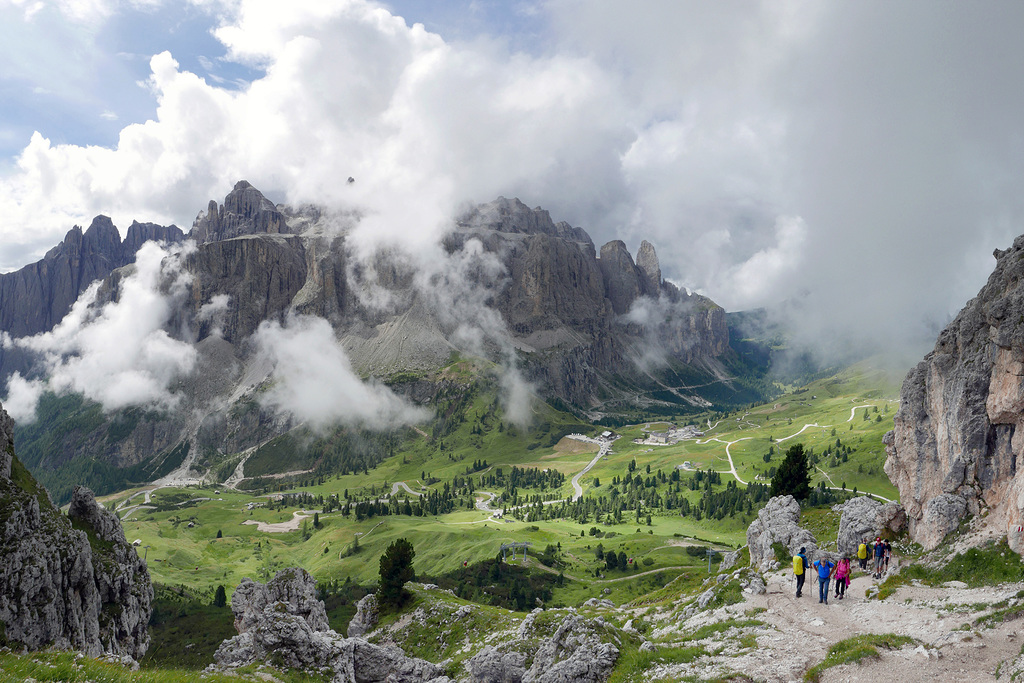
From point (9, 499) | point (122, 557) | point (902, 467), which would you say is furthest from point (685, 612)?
point (122, 557)

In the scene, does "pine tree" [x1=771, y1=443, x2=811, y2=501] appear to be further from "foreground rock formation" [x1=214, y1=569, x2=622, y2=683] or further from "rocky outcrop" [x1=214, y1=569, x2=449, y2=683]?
"rocky outcrop" [x1=214, y1=569, x2=449, y2=683]

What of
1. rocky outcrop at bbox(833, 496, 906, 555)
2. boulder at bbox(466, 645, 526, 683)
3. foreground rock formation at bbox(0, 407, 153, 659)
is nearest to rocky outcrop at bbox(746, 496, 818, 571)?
rocky outcrop at bbox(833, 496, 906, 555)

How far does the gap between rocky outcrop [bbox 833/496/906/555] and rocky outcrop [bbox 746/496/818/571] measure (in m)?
2.73

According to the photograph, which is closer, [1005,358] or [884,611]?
[884,611]

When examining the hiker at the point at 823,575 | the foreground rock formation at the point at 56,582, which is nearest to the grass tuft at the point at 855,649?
the hiker at the point at 823,575

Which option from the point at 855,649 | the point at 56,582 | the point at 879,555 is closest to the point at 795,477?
the point at 879,555

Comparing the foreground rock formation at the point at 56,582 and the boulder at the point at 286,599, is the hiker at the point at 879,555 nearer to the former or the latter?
the foreground rock formation at the point at 56,582

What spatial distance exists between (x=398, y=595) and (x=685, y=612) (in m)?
45.2

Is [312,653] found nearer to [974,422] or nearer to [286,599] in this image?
[286,599]

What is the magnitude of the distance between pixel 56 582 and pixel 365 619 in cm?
4146

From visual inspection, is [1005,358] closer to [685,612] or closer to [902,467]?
[902,467]

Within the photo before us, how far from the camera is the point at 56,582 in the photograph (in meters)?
42.7

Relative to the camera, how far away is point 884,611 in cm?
3200

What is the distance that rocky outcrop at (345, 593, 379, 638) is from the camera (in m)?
72.8
